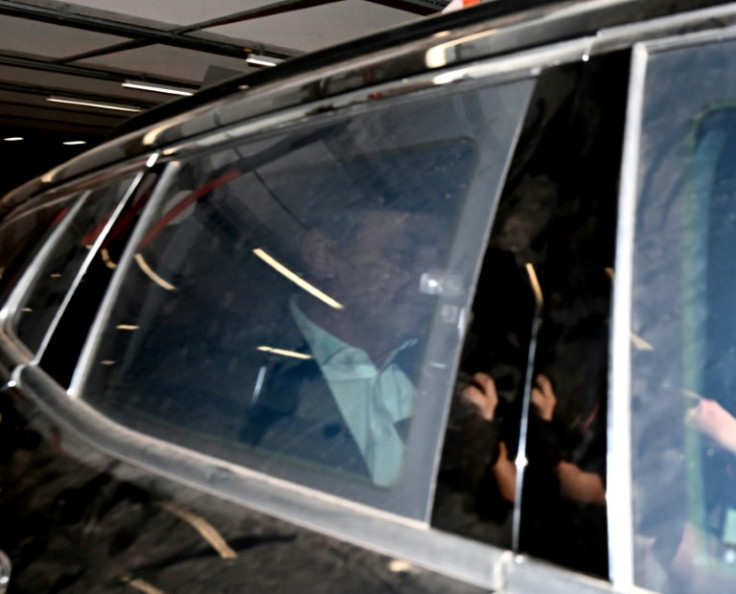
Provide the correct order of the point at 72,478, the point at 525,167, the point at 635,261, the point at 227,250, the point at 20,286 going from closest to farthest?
1. the point at 635,261
2. the point at 525,167
3. the point at 72,478
4. the point at 227,250
5. the point at 20,286

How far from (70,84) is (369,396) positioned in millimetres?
16574

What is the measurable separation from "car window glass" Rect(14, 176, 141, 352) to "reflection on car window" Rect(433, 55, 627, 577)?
1.21 meters

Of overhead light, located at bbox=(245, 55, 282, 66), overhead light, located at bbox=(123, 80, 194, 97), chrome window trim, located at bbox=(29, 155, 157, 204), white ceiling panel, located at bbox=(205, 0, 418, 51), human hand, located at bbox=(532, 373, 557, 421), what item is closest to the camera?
human hand, located at bbox=(532, 373, 557, 421)

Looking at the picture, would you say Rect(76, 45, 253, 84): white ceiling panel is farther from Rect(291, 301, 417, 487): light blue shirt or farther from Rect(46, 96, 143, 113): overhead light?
Rect(291, 301, 417, 487): light blue shirt

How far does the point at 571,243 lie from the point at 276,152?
751 mm

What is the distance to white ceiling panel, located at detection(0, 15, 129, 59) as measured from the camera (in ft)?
40.2

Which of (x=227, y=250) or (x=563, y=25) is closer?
(x=563, y=25)

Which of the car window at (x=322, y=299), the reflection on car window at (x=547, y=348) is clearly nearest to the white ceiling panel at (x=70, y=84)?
the car window at (x=322, y=299)

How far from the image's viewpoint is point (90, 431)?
1611 millimetres

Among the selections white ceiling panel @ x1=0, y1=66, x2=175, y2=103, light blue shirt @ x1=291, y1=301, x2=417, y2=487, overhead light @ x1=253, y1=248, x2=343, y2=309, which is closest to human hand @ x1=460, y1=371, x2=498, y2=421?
light blue shirt @ x1=291, y1=301, x2=417, y2=487

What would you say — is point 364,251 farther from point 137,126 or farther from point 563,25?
point 137,126

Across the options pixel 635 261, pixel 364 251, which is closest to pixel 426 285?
pixel 364 251

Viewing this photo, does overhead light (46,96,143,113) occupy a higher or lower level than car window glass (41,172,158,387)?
lower

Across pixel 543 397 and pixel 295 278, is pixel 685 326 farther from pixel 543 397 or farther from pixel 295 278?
pixel 295 278
